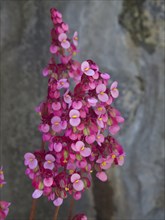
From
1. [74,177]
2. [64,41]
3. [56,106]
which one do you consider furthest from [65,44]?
[74,177]

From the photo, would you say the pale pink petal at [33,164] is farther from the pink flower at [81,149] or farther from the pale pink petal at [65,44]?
the pale pink petal at [65,44]

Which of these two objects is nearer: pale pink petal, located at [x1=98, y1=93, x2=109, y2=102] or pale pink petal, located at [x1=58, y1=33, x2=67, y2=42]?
pale pink petal, located at [x1=98, y1=93, x2=109, y2=102]

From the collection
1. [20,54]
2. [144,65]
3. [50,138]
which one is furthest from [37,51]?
[50,138]

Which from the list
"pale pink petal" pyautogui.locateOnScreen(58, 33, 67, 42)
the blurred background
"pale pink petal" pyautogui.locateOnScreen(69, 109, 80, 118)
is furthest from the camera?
the blurred background

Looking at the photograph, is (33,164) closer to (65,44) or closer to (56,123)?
(56,123)

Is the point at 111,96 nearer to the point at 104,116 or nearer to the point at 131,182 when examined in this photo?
the point at 104,116

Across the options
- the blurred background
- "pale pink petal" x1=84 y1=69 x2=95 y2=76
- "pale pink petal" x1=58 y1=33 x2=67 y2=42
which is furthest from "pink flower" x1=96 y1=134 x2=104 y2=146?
the blurred background

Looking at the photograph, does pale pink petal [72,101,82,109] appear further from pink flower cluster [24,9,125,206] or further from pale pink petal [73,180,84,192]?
pale pink petal [73,180,84,192]
